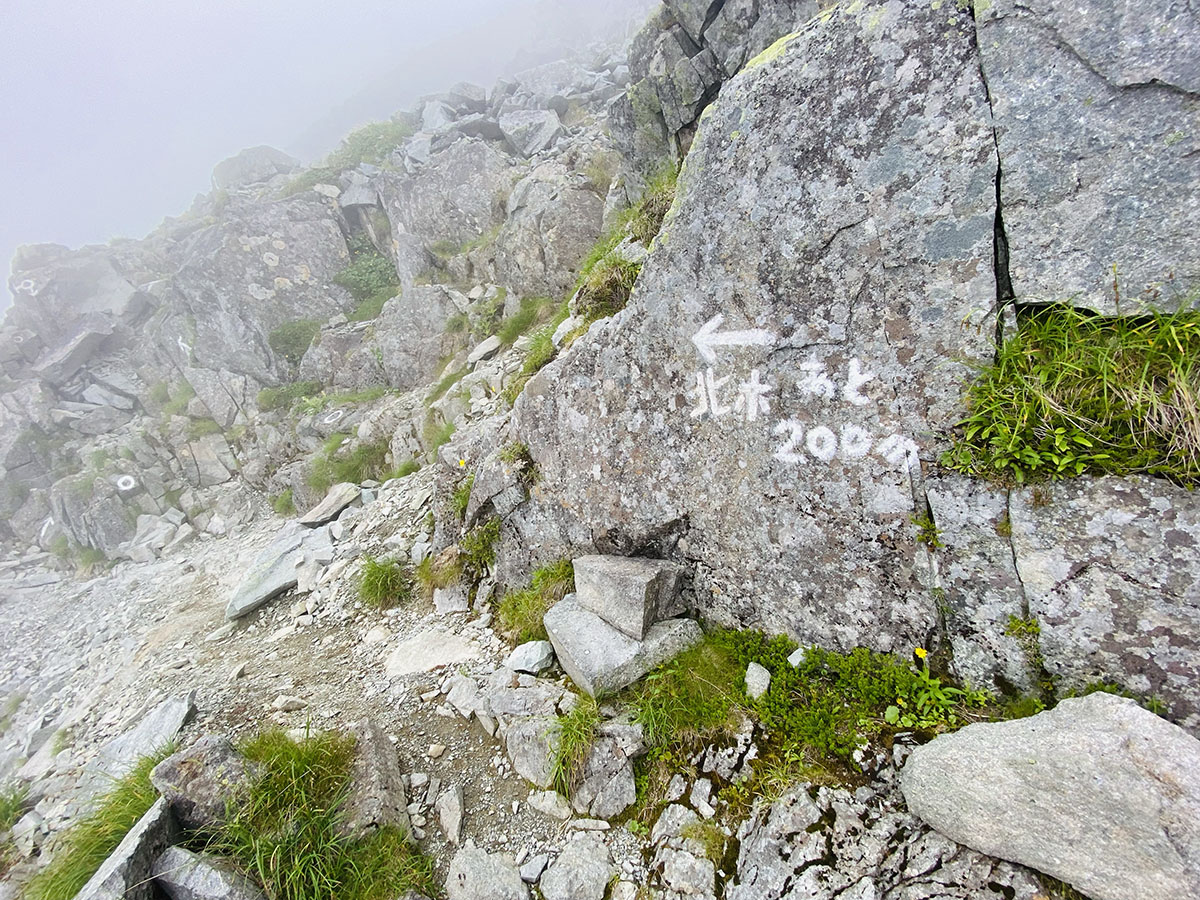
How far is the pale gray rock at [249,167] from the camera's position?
119 ft

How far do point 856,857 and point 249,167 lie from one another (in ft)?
164

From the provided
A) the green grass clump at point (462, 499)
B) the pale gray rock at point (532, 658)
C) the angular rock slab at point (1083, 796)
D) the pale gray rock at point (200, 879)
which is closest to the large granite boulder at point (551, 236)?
the green grass clump at point (462, 499)

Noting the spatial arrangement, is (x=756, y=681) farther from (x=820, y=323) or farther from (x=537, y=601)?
(x=820, y=323)

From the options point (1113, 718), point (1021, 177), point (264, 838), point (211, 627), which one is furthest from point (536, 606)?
point (211, 627)

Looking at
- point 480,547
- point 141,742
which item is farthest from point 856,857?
point 141,742

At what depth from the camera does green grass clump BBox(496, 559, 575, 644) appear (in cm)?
566

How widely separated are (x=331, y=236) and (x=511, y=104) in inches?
498

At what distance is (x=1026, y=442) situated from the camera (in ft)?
10.4

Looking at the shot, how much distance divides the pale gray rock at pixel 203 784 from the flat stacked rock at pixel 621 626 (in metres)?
2.88

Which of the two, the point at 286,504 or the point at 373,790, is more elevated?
the point at 373,790

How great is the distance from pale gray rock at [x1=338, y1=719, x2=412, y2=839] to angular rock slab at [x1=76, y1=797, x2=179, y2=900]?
4.26ft

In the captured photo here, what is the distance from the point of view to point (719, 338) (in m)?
4.39

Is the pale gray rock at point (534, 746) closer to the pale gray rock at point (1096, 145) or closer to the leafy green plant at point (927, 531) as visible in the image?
the leafy green plant at point (927, 531)

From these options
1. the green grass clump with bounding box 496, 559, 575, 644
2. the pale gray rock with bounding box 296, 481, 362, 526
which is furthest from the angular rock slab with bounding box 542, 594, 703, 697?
the pale gray rock with bounding box 296, 481, 362, 526
